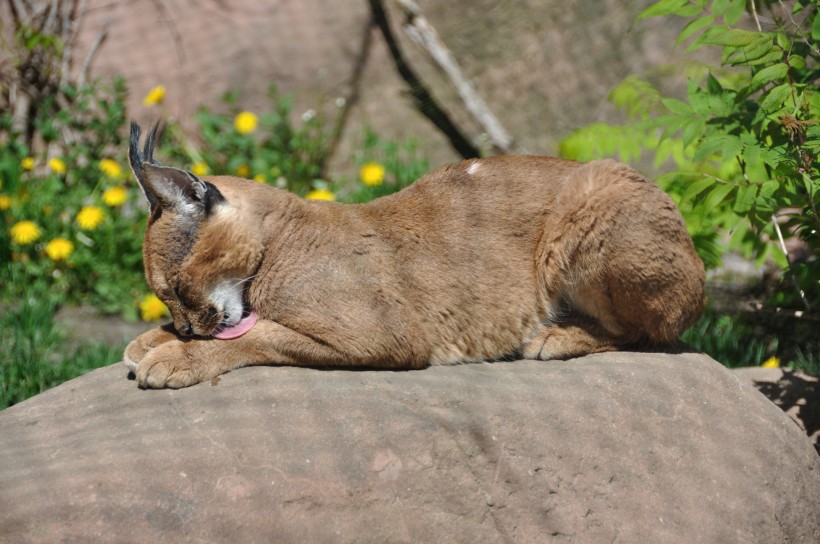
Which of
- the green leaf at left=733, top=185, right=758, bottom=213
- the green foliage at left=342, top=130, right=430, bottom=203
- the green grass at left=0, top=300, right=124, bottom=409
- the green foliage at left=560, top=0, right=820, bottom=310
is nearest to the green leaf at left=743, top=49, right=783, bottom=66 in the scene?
the green foliage at left=560, top=0, right=820, bottom=310

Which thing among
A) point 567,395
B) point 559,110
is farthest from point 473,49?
point 567,395

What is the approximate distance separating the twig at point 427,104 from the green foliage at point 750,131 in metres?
2.56

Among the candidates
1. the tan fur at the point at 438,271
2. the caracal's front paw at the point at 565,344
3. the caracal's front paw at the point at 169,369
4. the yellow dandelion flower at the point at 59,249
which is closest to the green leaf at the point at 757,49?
the tan fur at the point at 438,271

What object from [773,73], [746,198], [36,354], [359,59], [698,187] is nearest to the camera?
[773,73]

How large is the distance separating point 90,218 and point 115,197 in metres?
0.30

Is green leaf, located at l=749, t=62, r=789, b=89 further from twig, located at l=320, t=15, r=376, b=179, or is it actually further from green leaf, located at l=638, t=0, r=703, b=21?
twig, located at l=320, t=15, r=376, b=179

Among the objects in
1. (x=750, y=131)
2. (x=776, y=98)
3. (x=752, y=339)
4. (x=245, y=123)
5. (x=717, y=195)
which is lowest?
(x=752, y=339)

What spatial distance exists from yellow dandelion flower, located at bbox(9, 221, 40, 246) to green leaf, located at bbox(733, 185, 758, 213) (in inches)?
204

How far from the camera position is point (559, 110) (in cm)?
795

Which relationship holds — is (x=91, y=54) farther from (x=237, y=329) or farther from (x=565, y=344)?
(x=565, y=344)

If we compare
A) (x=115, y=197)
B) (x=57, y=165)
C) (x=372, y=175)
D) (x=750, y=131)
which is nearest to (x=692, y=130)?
(x=750, y=131)

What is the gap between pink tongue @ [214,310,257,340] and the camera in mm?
4078

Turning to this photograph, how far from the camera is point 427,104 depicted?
8.10 m

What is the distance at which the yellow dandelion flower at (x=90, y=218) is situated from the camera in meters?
6.86
